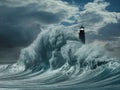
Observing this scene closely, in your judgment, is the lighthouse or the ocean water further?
the lighthouse

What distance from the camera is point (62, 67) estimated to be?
99.9 ft

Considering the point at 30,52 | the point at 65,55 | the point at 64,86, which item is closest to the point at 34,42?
the point at 30,52

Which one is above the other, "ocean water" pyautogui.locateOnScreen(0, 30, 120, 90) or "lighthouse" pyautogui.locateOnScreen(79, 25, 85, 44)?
"lighthouse" pyautogui.locateOnScreen(79, 25, 85, 44)

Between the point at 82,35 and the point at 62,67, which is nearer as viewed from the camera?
the point at 62,67

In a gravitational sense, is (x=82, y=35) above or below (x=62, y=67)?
above

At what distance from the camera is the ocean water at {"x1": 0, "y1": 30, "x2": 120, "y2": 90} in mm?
20422

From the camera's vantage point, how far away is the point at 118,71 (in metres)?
24.4

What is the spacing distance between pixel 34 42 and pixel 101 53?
11747mm

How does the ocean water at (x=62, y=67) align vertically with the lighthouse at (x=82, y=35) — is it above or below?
below

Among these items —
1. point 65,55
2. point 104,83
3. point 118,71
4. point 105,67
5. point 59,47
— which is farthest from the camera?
point 59,47

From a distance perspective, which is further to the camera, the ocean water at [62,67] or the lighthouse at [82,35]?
the lighthouse at [82,35]

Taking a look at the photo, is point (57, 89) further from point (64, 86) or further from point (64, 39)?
point (64, 39)

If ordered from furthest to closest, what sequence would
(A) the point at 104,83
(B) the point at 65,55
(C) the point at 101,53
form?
1. (B) the point at 65,55
2. (C) the point at 101,53
3. (A) the point at 104,83

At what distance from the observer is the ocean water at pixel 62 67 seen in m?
20.4
